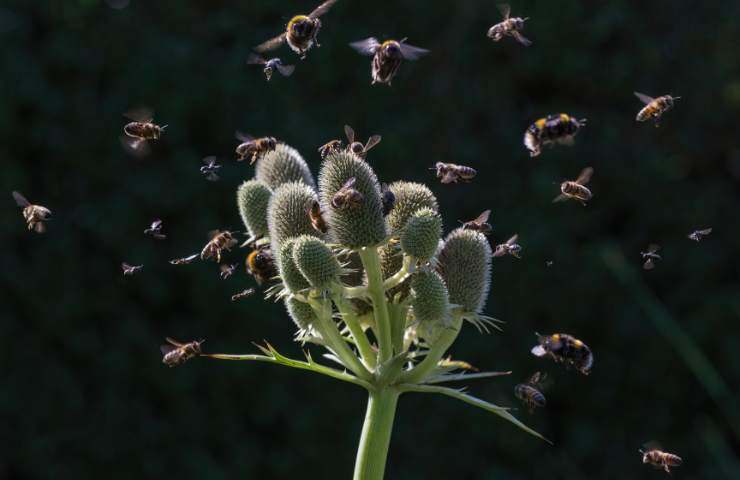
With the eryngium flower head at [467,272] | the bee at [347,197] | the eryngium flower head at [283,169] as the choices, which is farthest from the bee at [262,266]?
the eryngium flower head at [467,272]

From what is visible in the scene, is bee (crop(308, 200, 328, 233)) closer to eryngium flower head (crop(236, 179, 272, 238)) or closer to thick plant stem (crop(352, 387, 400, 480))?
eryngium flower head (crop(236, 179, 272, 238))

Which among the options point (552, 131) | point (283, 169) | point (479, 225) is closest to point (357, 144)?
point (283, 169)

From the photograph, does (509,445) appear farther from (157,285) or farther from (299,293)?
(299,293)

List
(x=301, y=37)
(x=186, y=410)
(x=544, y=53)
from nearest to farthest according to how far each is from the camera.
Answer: (x=301, y=37)
(x=186, y=410)
(x=544, y=53)

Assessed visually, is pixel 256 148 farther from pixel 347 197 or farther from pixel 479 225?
pixel 479 225

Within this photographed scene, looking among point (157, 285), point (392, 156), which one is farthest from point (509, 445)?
point (157, 285)
